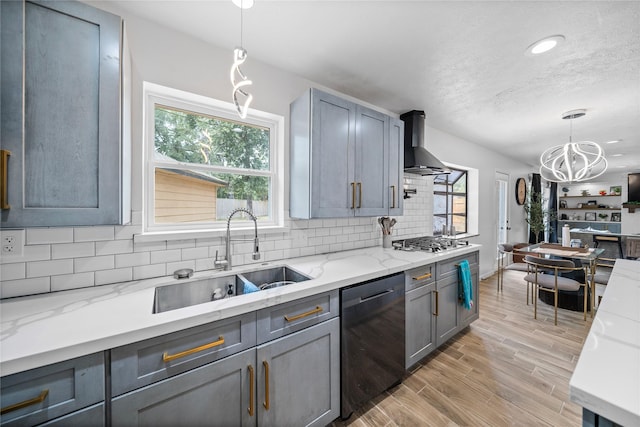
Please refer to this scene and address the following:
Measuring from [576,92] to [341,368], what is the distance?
344cm

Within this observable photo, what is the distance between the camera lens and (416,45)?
182cm

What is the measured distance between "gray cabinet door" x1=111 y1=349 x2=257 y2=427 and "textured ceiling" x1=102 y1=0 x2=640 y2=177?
1968 millimetres

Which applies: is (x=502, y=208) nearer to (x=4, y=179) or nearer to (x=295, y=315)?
(x=295, y=315)

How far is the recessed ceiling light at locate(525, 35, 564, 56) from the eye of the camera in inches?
66.9

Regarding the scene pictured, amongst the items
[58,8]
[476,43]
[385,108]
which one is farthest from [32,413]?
[385,108]

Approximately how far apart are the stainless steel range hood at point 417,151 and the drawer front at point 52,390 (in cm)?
290

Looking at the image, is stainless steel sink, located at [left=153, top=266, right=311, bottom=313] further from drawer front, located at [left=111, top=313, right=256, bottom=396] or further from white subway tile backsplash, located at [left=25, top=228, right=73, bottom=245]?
white subway tile backsplash, located at [left=25, top=228, right=73, bottom=245]

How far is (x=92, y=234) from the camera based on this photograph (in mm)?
1396

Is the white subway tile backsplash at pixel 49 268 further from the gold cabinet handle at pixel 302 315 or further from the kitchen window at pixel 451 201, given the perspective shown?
the kitchen window at pixel 451 201

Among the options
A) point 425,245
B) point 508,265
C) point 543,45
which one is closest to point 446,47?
point 543,45

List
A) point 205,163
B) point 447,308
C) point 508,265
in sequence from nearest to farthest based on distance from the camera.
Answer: point 205,163 < point 447,308 < point 508,265

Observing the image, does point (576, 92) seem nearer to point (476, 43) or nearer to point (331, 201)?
point (476, 43)

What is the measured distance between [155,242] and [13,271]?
59 centimetres

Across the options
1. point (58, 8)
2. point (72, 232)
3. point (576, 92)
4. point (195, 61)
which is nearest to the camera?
point (58, 8)
